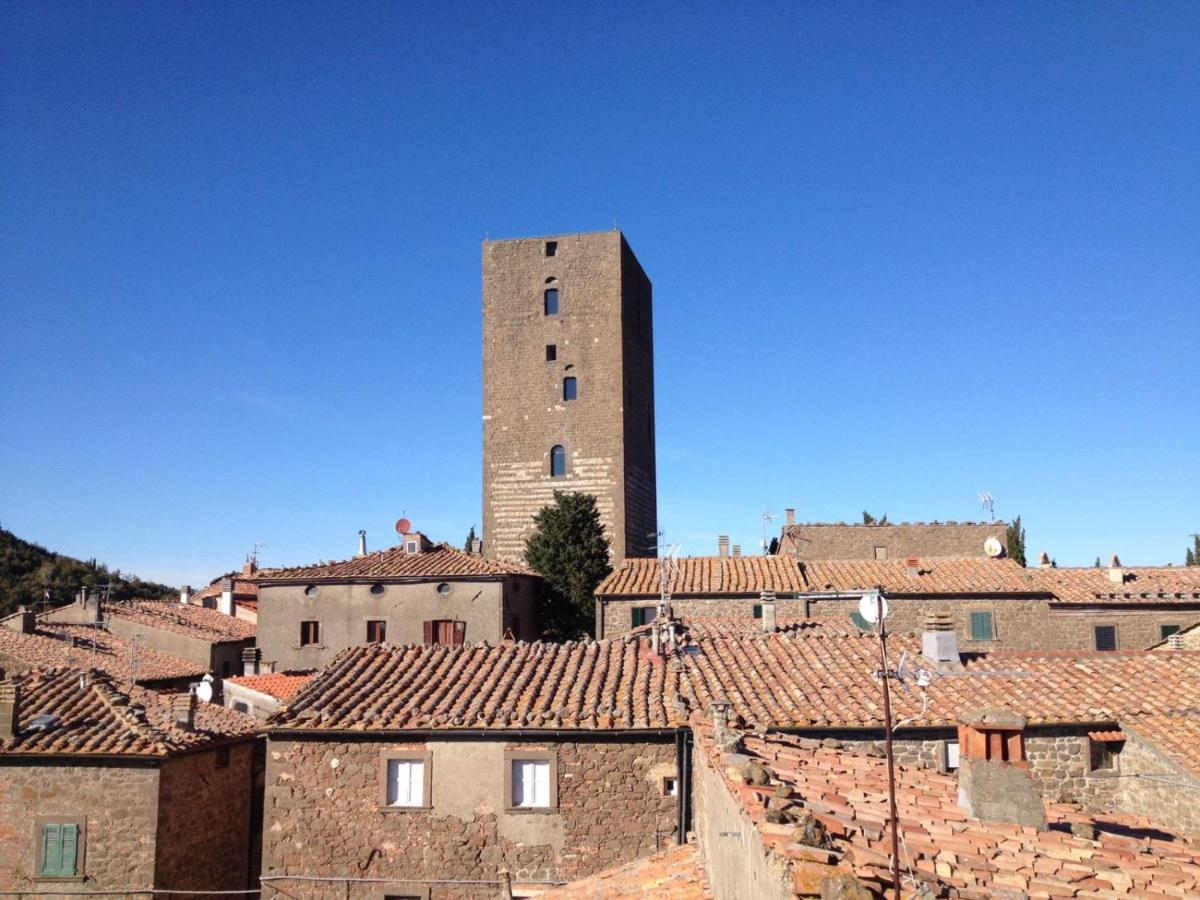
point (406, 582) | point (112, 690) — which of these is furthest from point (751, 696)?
point (406, 582)

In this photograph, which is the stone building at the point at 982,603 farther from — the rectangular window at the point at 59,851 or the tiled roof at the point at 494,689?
the rectangular window at the point at 59,851

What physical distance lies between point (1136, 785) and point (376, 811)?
11171 millimetres

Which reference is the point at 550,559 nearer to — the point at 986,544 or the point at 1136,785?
the point at 986,544

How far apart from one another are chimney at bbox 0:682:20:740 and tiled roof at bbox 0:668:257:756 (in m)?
0.12

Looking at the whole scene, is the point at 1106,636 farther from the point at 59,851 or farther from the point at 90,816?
the point at 59,851

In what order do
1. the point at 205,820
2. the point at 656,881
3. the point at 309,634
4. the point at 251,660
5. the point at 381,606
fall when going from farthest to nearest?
the point at 309,634 < the point at 381,606 < the point at 251,660 < the point at 205,820 < the point at 656,881

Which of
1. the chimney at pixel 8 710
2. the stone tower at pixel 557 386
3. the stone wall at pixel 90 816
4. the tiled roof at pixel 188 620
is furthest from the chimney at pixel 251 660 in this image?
the stone tower at pixel 557 386

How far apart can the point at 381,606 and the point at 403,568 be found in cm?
143

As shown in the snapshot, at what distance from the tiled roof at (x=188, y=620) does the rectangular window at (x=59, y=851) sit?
768 inches

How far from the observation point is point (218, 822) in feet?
61.2

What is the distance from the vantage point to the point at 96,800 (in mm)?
16469

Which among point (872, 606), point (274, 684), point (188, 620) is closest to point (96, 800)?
point (274, 684)

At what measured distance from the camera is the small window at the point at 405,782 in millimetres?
14961

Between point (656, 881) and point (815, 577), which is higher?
point (815, 577)
